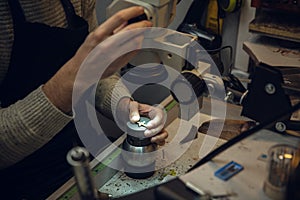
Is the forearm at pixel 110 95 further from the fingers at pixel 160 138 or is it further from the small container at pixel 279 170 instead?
the small container at pixel 279 170

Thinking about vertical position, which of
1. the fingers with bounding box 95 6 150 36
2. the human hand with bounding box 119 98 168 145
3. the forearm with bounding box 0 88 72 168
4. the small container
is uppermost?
the fingers with bounding box 95 6 150 36

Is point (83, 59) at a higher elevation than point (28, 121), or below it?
higher

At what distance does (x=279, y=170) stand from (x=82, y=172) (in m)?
0.29

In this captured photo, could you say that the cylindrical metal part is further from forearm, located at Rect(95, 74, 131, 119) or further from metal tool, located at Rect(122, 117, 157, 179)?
forearm, located at Rect(95, 74, 131, 119)

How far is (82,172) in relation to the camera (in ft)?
2.00

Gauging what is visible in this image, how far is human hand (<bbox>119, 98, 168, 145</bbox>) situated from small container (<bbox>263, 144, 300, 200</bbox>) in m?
0.45

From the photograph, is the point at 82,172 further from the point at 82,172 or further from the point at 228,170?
the point at 228,170

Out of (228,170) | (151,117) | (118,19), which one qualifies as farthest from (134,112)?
(228,170)

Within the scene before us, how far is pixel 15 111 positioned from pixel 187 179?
0.52 metres

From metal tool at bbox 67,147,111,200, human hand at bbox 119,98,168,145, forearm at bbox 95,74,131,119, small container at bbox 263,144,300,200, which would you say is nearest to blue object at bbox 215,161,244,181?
small container at bbox 263,144,300,200

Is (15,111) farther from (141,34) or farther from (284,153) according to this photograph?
(284,153)

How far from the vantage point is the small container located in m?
0.63

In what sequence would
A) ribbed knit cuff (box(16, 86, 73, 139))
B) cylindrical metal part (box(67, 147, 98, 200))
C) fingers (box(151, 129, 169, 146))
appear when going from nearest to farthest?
cylindrical metal part (box(67, 147, 98, 200))
ribbed knit cuff (box(16, 86, 73, 139))
fingers (box(151, 129, 169, 146))

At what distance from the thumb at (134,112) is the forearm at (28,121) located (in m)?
0.18
